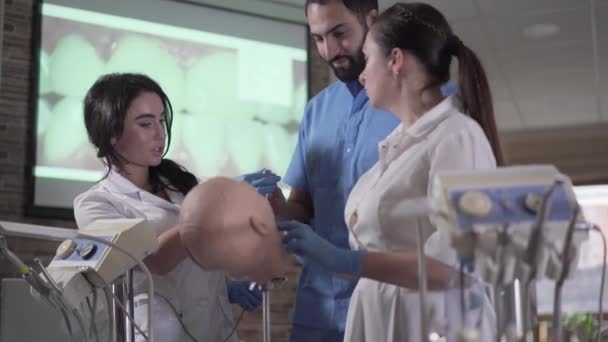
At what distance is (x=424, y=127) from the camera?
5.40ft

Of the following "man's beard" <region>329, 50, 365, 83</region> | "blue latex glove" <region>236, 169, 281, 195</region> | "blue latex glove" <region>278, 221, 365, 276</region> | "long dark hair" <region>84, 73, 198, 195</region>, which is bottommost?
"blue latex glove" <region>278, 221, 365, 276</region>

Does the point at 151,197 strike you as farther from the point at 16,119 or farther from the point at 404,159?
the point at 16,119

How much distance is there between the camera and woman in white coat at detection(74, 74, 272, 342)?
79.8 inches

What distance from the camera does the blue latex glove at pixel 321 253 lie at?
144 centimetres

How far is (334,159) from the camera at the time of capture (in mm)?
2221

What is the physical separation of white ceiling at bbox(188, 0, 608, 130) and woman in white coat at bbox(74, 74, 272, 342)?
2502 mm

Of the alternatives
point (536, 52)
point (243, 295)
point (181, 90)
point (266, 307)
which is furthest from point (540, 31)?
point (266, 307)

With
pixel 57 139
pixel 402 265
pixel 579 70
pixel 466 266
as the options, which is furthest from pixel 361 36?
pixel 579 70

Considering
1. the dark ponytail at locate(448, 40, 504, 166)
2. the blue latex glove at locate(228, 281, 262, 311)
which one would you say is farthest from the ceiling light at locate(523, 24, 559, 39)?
the dark ponytail at locate(448, 40, 504, 166)

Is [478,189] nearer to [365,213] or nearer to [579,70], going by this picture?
[365,213]

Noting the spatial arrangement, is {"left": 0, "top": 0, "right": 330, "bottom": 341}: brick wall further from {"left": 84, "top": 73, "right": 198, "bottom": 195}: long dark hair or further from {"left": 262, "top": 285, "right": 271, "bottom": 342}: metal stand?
{"left": 262, "top": 285, "right": 271, "bottom": 342}: metal stand

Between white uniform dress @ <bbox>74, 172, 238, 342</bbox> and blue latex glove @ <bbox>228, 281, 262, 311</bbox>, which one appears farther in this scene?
blue latex glove @ <bbox>228, 281, 262, 311</bbox>

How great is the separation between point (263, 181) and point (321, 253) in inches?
19.5

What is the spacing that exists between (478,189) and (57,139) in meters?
3.21
